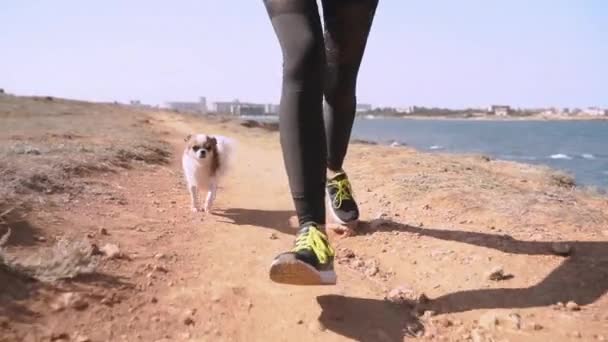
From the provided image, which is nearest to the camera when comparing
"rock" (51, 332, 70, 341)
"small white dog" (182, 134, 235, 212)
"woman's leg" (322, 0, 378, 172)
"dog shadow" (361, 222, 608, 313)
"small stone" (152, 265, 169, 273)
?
"rock" (51, 332, 70, 341)

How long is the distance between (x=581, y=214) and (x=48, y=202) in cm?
→ 346

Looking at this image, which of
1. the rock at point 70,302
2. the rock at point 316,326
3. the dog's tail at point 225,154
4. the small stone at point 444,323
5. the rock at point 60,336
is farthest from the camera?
the dog's tail at point 225,154

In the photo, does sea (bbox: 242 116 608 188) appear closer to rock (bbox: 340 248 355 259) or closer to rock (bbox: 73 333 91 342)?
rock (bbox: 340 248 355 259)

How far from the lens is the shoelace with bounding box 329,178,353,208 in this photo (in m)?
3.31

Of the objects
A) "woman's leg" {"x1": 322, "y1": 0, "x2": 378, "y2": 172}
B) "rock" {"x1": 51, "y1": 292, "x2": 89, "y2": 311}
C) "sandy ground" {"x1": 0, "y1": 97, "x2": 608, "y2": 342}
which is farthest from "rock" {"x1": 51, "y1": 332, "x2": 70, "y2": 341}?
"woman's leg" {"x1": 322, "y1": 0, "x2": 378, "y2": 172}

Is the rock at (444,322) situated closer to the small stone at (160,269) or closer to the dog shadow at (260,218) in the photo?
the small stone at (160,269)

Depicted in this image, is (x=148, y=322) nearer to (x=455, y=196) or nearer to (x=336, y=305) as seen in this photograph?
(x=336, y=305)

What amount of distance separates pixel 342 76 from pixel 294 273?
152 centimetres

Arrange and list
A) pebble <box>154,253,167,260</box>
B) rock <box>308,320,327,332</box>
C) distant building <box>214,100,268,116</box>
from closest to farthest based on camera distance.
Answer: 1. rock <box>308,320,327,332</box>
2. pebble <box>154,253,167,260</box>
3. distant building <box>214,100,268,116</box>

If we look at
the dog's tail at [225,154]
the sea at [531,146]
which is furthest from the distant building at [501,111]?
the dog's tail at [225,154]

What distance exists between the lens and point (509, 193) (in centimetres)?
427

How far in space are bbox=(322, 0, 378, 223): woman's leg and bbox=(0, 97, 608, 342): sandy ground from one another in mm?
257

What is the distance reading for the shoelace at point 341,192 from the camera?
3.31 meters

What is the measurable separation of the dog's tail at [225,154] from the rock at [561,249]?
353 centimetres
